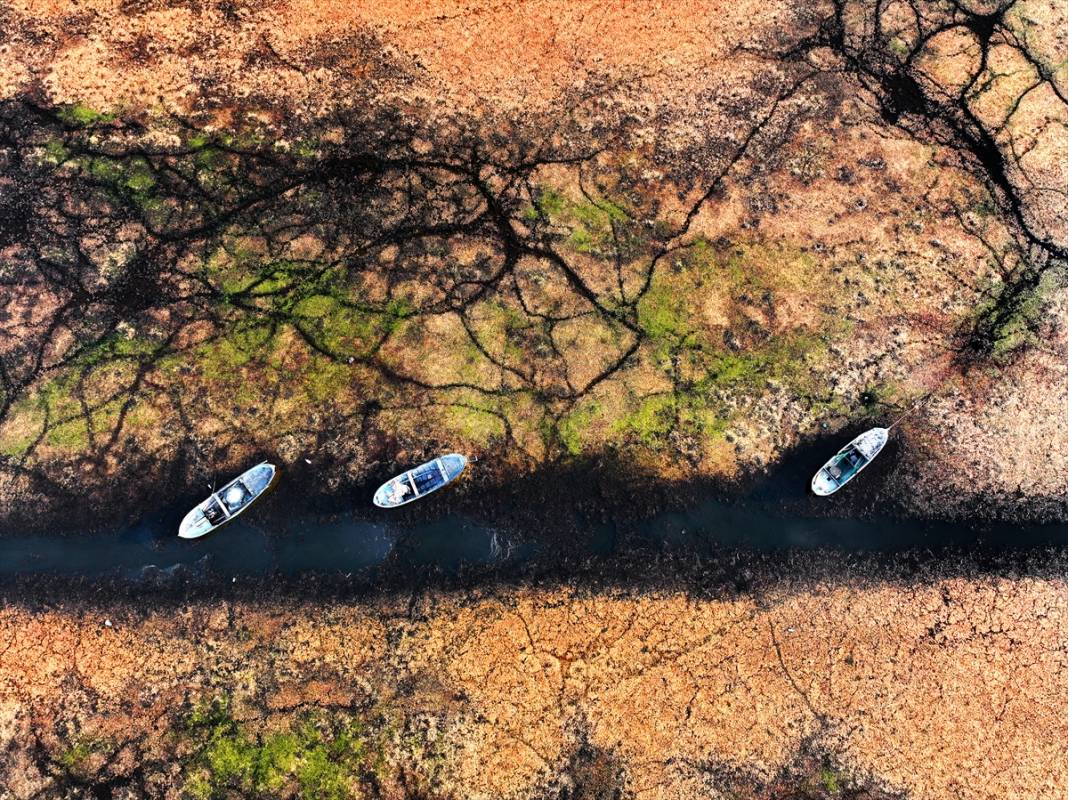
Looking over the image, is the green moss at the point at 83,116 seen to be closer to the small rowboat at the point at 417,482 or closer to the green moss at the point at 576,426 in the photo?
the small rowboat at the point at 417,482

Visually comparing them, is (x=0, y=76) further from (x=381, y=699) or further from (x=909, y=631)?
(x=909, y=631)

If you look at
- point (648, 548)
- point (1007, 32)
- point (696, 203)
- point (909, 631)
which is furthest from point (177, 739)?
point (1007, 32)

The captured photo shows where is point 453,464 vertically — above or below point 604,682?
above

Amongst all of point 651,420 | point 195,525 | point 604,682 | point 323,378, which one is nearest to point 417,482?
point 323,378

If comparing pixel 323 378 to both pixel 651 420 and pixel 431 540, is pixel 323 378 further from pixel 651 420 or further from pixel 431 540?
pixel 651 420

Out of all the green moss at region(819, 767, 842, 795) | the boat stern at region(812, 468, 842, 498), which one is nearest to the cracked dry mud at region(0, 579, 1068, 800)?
the green moss at region(819, 767, 842, 795)

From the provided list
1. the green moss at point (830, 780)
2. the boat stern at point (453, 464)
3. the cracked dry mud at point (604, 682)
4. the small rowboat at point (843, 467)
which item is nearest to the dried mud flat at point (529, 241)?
the boat stern at point (453, 464)
